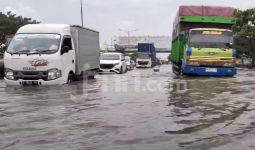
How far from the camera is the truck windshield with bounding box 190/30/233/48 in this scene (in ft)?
74.4

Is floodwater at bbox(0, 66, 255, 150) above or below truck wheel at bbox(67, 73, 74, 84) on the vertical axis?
below

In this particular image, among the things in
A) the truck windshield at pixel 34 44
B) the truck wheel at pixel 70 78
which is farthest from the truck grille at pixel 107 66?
the truck windshield at pixel 34 44

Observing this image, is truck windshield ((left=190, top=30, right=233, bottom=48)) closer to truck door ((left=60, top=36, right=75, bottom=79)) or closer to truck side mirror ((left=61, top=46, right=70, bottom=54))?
truck door ((left=60, top=36, right=75, bottom=79))

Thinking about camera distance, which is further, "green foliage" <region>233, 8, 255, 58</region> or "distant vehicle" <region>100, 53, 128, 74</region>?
"green foliage" <region>233, 8, 255, 58</region>

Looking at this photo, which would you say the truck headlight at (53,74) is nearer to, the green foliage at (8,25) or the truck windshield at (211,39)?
the truck windshield at (211,39)

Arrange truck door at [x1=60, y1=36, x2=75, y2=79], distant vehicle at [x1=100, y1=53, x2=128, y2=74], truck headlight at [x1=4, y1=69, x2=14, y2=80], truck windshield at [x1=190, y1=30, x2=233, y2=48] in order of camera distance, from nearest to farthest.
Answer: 1. truck headlight at [x1=4, y1=69, x2=14, y2=80]
2. truck door at [x1=60, y1=36, x2=75, y2=79]
3. truck windshield at [x1=190, y1=30, x2=233, y2=48]
4. distant vehicle at [x1=100, y1=53, x2=128, y2=74]

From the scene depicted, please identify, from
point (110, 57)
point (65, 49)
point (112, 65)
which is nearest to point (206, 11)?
point (112, 65)

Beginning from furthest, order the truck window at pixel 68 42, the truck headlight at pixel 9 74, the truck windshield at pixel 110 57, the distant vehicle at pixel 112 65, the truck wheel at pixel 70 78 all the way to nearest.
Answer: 1. the truck windshield at pixel 110 57
2. the distant vehicle at pixel 112 65
3. the truck window at pixel 68 42
4. the truck wheel at pixel 70 78
5. the truck headlight at pixel 9 74

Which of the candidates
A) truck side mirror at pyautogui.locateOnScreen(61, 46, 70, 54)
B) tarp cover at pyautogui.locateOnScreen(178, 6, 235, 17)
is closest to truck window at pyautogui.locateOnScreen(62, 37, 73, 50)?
→ truck side mirror at pyautogui.locateOnScreen(61, 46, 70, 54)

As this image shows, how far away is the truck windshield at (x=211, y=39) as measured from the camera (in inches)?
893

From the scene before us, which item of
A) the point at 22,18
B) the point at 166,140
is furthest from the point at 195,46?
the point at 22,18

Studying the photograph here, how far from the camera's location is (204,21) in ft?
83.9

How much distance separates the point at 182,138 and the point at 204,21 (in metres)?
18.8

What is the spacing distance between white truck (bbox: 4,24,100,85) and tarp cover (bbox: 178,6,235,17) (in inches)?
297
